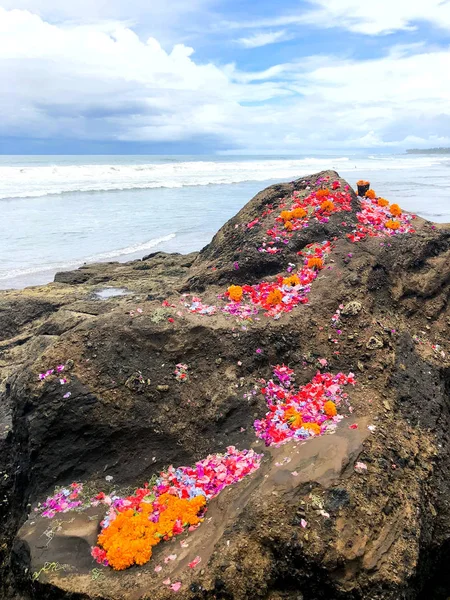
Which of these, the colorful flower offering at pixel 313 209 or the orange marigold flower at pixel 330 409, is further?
the colorful flower offering at pixel 313 209

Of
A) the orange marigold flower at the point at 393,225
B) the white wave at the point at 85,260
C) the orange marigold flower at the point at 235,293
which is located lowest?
the white wave at the point at 85,260

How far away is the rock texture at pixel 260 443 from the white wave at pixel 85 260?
349 inches

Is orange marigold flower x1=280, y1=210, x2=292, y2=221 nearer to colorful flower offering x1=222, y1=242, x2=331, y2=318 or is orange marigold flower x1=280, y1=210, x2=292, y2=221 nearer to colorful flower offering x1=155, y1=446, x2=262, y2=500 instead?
colorful flower offering x1=222, y1=242, x2=331, y2=318

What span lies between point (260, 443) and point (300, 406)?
2.20ft

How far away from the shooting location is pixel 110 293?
38.2 ft

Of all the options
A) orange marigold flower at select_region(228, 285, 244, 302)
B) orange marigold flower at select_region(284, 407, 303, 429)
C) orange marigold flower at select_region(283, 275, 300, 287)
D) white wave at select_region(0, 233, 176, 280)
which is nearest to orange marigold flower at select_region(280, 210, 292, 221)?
orange marigold flower at select_region(283, 275, 300, 287)

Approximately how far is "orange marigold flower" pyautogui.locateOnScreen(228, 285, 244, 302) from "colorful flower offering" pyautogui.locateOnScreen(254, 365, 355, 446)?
4.70 ft

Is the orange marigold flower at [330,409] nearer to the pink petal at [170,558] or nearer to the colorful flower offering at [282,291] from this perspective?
the colorful flower offering at [282,291]

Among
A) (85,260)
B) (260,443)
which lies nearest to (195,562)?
(260,443)

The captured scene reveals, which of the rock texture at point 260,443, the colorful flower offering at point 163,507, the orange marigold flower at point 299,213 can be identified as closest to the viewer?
the rock texture at point 260,443

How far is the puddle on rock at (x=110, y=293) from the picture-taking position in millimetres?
11373

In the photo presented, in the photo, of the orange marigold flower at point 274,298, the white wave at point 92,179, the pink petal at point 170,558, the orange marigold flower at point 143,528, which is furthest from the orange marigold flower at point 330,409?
the white wave at point 92,179

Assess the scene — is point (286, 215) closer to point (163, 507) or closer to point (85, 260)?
point (163, 507)

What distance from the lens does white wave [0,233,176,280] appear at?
52.2ft
